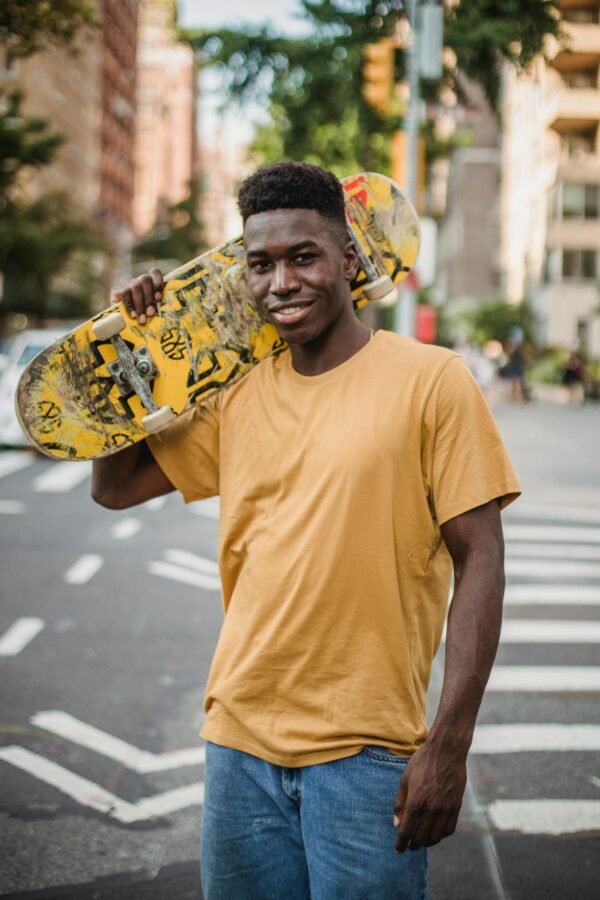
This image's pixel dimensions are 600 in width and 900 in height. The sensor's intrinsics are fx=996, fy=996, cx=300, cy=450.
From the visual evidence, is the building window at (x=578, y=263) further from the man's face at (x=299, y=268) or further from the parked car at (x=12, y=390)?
the man's face at (x=299, y=268)

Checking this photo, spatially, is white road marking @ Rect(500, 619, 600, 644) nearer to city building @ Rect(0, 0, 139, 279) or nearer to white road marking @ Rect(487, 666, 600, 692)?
white road marking @ Rect(487, 666, 600, 692)

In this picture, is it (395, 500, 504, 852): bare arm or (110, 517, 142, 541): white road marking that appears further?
(110, 517, 142, 541): white road marking

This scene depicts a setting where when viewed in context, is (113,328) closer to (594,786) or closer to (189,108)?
(594,786)

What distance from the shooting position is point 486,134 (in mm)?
65125

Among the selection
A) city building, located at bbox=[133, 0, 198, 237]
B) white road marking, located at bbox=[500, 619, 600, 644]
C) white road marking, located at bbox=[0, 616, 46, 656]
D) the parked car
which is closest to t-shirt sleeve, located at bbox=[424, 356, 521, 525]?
white road marking, located at bbox=[0, 616, 46, 656]

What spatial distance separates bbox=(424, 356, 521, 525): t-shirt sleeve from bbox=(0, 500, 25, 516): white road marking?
33.7 feet

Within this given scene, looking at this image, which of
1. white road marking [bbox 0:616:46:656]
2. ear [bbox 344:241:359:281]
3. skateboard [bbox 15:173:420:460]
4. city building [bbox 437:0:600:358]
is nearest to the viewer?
ear [bbox 344:241:359:281]

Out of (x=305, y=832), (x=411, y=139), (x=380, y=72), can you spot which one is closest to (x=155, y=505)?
(x=411, y=139)

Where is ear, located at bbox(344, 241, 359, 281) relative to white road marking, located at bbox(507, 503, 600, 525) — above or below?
above

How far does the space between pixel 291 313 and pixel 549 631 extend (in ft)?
18.0

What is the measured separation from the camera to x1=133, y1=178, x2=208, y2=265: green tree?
8712 centimetres

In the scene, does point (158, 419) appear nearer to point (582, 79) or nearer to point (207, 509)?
point (207, 509)

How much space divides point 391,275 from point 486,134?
218 ft

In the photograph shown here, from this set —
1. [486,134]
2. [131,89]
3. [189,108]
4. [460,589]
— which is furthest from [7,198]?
[189,108]
